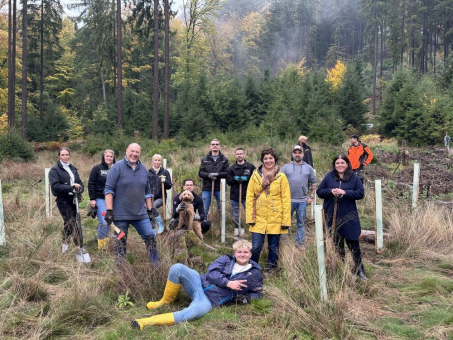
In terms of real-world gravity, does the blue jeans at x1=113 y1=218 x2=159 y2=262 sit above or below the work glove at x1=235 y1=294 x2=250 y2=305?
above

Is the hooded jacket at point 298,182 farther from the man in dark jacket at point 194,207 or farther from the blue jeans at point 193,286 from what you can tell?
the blue jeans at point 193,286

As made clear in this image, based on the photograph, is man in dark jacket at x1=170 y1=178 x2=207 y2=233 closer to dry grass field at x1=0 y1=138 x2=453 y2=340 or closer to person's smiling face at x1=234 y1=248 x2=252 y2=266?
dry grass field at x1=0 y1=138 x2=453 y2=340

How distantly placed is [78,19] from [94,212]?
3265 centimetres

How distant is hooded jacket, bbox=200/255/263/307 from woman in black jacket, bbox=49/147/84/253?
2567mm

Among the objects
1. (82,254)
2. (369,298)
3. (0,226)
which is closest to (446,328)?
(369,298)

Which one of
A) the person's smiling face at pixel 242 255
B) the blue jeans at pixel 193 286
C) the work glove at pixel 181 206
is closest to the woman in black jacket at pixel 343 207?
the person's smiling face at pixel 242 255

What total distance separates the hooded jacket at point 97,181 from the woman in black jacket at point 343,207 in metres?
3.35

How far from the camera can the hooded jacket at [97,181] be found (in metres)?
6.55

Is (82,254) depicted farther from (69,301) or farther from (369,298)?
(369,298)

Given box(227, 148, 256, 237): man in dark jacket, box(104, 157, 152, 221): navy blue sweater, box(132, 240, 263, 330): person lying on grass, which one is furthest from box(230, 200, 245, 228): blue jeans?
box(132, 240, 263, 330): person lying on grass

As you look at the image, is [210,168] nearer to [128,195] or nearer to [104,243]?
[104,243]

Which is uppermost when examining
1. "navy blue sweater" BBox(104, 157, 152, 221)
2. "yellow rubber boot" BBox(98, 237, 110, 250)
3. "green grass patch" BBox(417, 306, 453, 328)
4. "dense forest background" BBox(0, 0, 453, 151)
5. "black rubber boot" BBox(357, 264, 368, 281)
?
"dense forest background" BBox(0, 0, 453, 151)

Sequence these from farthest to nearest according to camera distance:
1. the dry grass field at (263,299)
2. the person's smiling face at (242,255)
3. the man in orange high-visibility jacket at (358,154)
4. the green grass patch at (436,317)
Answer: the man in orange high-visibility jacket at (358,154)
the person's smiling face at (242,255)
the green grass patch at (436,317)
the dry grass field at (263,299)

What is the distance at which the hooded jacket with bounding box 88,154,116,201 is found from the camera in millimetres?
6555
